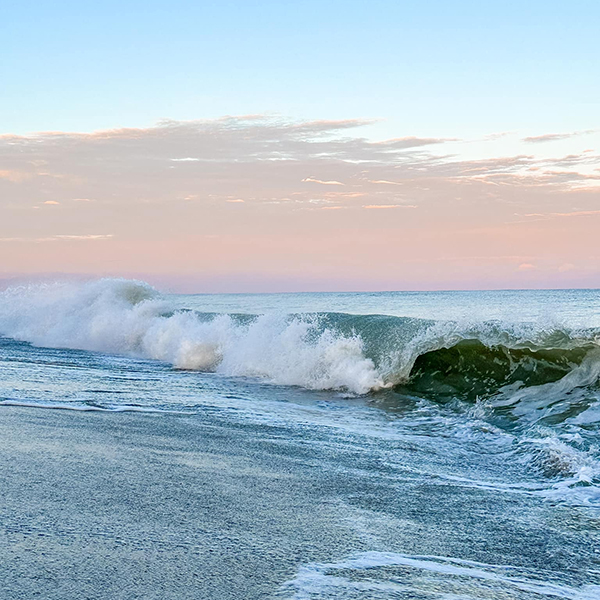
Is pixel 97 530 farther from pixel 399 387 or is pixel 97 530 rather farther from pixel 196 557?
pixel 399 387

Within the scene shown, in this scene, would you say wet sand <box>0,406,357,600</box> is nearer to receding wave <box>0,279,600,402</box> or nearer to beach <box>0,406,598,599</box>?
beach <box>0,406,598,599</box>

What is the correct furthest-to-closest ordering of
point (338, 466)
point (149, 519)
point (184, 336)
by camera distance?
point (184, 336), point (338, 466), point (149, 519)

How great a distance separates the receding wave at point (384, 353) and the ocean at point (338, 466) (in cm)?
→ 5

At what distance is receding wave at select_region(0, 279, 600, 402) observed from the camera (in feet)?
35.7

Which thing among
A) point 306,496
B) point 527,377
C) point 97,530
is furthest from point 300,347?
point 97,530

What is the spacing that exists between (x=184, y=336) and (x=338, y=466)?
461 inches

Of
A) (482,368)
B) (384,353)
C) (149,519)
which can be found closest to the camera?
(149,519)

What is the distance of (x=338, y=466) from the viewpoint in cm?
550

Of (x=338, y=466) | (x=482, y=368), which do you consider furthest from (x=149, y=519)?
(x=482, y=368)

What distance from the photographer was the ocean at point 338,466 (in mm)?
3129

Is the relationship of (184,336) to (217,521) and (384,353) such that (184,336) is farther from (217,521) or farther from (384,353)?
(217,521)

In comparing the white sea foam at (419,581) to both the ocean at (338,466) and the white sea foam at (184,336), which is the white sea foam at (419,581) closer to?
the ocean at (338,466)

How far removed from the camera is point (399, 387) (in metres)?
11.7

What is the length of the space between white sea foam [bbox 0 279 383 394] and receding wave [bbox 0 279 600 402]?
28 mm
